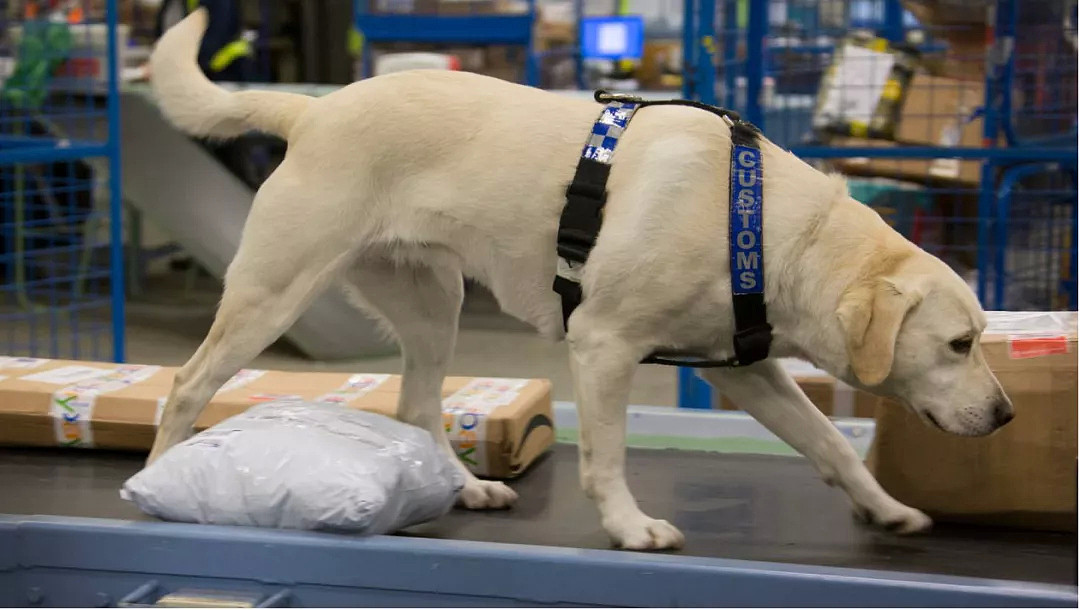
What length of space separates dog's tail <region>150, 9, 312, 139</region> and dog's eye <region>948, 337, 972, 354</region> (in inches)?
54.8

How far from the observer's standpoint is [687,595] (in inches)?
86.1

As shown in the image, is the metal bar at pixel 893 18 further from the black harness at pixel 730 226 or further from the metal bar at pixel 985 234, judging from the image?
the black harness at pixel 730 226

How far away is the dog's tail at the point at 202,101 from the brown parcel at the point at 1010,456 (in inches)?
54.9

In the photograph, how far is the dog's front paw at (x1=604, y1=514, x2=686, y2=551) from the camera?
233cm

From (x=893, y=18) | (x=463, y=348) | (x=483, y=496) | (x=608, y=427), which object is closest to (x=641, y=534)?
(x=608, y=427)

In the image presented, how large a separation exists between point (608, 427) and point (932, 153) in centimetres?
209

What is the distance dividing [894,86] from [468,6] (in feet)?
8.19

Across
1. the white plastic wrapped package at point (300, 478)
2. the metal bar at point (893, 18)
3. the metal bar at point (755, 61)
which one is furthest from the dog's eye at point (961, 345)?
the metal bar at point (893, 18)

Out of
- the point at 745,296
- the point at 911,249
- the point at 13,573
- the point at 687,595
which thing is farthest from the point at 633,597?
the point at 13,573

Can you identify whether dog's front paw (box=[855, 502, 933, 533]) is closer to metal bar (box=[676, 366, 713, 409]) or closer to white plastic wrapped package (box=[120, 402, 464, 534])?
white plastic wrapped package (box=[120, 402, 464, 534])

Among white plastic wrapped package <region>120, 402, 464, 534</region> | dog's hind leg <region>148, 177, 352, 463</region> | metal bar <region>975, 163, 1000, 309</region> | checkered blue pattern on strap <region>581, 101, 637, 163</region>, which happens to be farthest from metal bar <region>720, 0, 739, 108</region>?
white plastic wrapped package <region>120, 402, 464, 534</region>

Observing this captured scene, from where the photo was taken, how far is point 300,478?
7.76ft

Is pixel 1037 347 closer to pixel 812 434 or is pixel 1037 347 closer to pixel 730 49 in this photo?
pixel 812 434

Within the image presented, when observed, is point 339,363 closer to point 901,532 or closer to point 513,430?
point 513,430
